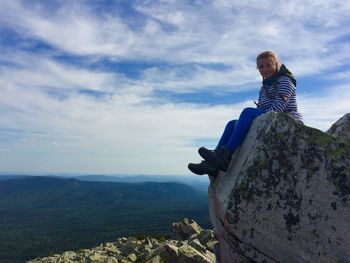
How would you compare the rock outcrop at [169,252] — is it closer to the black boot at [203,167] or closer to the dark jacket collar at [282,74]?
the black boot at [203,167]

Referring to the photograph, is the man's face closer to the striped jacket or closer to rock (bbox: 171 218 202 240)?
the striped jacket

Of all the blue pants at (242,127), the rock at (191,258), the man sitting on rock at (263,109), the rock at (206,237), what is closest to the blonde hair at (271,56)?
the man sitting on rock at (263,109)

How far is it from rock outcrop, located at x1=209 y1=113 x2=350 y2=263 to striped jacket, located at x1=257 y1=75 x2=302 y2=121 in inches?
49.9

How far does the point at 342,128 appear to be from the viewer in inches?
501

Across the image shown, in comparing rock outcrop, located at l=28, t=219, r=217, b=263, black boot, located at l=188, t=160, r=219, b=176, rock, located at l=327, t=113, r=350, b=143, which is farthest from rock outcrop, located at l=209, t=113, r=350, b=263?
rock outcrop, located at l=28, t=219, r=217, b=263

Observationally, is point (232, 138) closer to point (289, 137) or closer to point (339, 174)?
point (289, 137)

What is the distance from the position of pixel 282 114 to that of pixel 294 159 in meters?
1.37

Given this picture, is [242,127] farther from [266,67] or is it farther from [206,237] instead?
[206,237]

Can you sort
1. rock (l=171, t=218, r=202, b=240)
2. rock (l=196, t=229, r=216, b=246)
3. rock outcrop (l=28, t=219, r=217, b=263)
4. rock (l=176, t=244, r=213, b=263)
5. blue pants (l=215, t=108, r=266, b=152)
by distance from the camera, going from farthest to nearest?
rock (l=171, t=218, r=202, b=240) → rock (l=196, t=229, r=216, b=246) → rock outcrop (l=28, t=219, r=217, b=263) → rock (l=176, t=244, r=213, b=263) → blue pants (l=215, t=108, r=266, b=152)

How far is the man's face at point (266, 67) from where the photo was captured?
488 inches

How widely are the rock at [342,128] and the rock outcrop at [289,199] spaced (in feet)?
5.62

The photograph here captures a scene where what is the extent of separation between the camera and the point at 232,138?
1245cm

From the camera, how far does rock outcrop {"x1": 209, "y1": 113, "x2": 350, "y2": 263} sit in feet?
33.0

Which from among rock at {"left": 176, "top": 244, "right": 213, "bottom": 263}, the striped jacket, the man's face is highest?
the man's face
